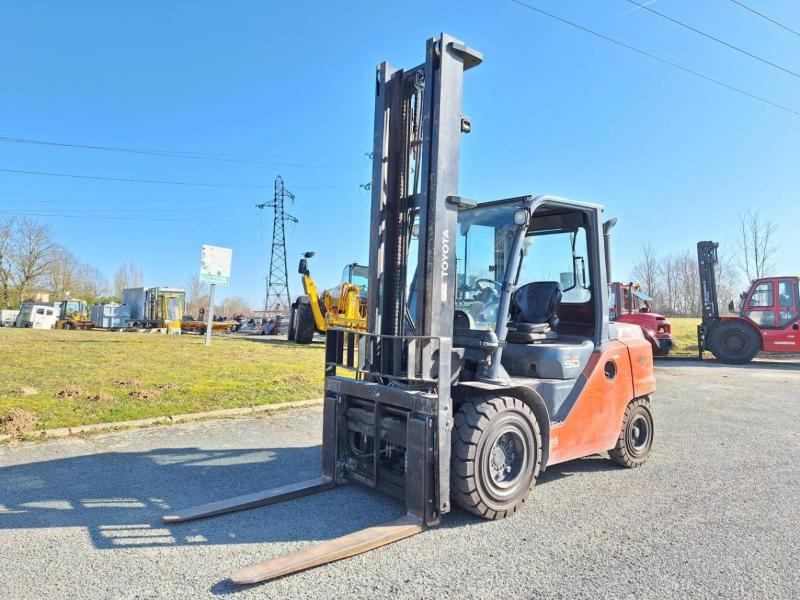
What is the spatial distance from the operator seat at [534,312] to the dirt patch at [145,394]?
598 centimetres

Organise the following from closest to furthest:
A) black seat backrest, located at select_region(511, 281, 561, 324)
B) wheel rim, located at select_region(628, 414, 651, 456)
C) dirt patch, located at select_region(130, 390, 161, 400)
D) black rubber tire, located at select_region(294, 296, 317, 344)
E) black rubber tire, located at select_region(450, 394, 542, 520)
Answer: black rubber tire, located at select_region(450, 394, 542, 520) < black seat backrest, located at select_region(511, 281, 561, 324) < wheel rim, located at select_region(628, 414, 651, 456) < dirt patch, located at select_region(130, 390, 161, 400) < black rubber tire, located at select_region(294, 296, 317, 344)

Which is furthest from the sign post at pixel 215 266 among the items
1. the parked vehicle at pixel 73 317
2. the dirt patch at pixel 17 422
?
the parked vehicle at pixel 73 317

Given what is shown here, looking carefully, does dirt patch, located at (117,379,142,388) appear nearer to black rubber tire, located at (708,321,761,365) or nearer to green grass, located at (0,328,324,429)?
green grass, located at (0,328,324,429)

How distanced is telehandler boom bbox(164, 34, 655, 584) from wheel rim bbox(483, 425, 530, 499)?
1 cm

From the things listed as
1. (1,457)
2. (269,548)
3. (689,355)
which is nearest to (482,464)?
(269,548)

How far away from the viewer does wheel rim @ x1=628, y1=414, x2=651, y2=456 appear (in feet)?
18.2

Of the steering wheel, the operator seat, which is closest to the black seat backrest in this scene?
the operator seat

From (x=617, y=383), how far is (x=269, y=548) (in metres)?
3.64

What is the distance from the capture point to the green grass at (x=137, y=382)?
7297mm

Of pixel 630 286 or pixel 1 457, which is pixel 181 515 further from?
pixel 630 286

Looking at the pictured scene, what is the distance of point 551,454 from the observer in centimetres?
452

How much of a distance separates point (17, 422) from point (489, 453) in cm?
583

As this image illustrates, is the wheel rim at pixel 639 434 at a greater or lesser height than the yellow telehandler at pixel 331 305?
lesser

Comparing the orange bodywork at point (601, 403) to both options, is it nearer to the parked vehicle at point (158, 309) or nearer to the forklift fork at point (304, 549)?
the forklift fork at point (304, 549)
